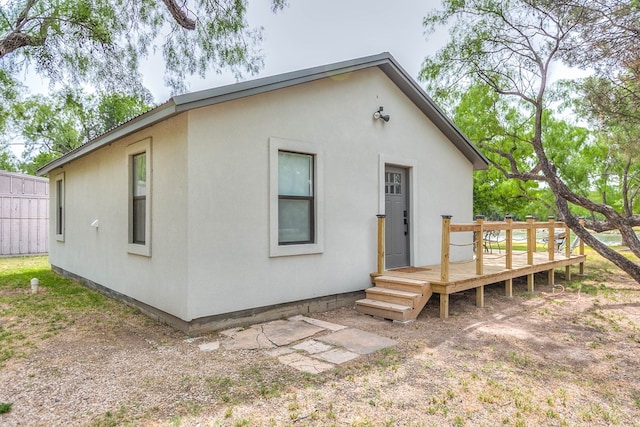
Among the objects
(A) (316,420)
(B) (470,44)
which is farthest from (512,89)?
(A) (316,420)

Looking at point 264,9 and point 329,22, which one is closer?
point 264,9

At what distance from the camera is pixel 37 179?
53.4 ft

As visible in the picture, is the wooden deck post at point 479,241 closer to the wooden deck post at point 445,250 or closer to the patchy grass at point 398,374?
the wooden deck post at point 445,250

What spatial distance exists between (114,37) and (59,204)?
4.80 m

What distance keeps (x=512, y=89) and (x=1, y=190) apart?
18.9 meters

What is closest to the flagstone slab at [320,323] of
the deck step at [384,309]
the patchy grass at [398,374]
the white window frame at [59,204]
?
the patchy grass at [398,374]

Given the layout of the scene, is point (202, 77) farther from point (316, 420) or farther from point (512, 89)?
point (316, 420)

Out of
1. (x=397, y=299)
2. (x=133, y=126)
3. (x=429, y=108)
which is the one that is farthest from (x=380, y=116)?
(x=133, y=126)

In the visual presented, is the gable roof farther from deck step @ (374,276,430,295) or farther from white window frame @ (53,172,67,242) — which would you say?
deck step @ (374,276,430,295)

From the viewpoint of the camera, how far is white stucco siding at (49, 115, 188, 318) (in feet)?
16.7

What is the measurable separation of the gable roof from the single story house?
2 cm

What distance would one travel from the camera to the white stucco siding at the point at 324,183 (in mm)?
5039

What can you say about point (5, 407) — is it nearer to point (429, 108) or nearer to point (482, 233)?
point (482, 233)

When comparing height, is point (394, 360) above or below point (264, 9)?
below
